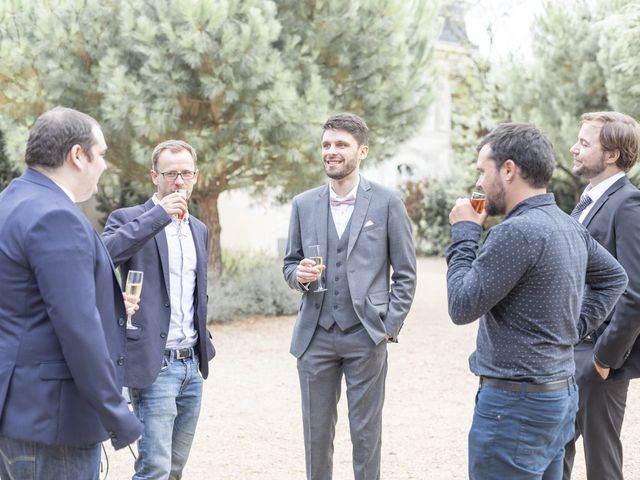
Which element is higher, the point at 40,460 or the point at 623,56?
the point at 623,56

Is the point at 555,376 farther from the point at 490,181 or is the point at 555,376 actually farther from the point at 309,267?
the point at 309,267

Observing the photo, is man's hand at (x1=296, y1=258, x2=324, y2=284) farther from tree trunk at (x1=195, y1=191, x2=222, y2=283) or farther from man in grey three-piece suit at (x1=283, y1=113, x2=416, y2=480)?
tree trunk at (x1=195, y1=191, x2=222, y2=283)

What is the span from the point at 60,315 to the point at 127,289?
111 centimetres

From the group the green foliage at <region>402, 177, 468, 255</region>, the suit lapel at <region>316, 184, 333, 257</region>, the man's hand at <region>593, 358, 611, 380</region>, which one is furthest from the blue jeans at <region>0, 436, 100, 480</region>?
the green foliage at <region>402, 177, 468, 255</region>

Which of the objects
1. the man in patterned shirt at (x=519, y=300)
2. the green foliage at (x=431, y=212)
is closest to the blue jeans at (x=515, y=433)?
the man in patterned shirt at (x=519, y=300)

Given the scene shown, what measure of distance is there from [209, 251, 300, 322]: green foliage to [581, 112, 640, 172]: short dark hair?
Answer: 9.39m

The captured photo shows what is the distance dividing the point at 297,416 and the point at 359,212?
333cm

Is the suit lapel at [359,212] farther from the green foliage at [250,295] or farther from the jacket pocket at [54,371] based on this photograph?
the green foliage at [250,295]

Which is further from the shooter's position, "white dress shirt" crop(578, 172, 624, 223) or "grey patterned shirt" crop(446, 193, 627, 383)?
"white dress shirt" crop(578, 172, 624, 223)

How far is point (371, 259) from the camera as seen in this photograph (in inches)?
181

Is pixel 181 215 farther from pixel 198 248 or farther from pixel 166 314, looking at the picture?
pixel 166 314

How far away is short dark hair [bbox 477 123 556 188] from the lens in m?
3.15

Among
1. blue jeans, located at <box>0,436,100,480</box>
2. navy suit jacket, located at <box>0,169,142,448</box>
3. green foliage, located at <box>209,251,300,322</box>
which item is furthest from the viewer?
green foliage, located at <box>209,251,300,322</box>

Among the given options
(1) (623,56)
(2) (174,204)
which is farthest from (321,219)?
(1) (623,56)
